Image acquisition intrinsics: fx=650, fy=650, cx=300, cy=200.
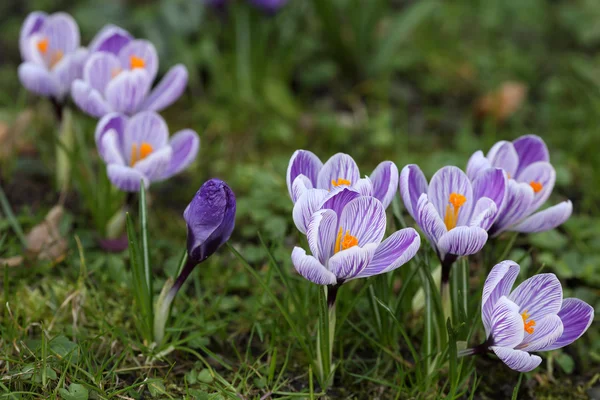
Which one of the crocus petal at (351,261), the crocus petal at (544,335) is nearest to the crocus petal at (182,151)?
the crocus petal at (351,261)

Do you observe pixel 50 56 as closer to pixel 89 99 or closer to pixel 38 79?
pixel 38 79

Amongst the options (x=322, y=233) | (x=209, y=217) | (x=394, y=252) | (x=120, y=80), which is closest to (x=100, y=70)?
(x=120, y=80)

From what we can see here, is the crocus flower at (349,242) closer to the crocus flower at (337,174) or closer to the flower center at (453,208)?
the crocus flower at (337,174)

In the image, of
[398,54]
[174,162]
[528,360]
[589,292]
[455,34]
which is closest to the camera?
[528,360]

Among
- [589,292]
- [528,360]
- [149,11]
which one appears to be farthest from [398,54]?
[528,360]

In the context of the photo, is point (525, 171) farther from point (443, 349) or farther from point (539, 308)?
point (443, 349)

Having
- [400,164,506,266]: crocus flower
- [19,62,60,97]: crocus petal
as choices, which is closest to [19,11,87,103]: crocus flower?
[19,62,60,97]: crocus petal
